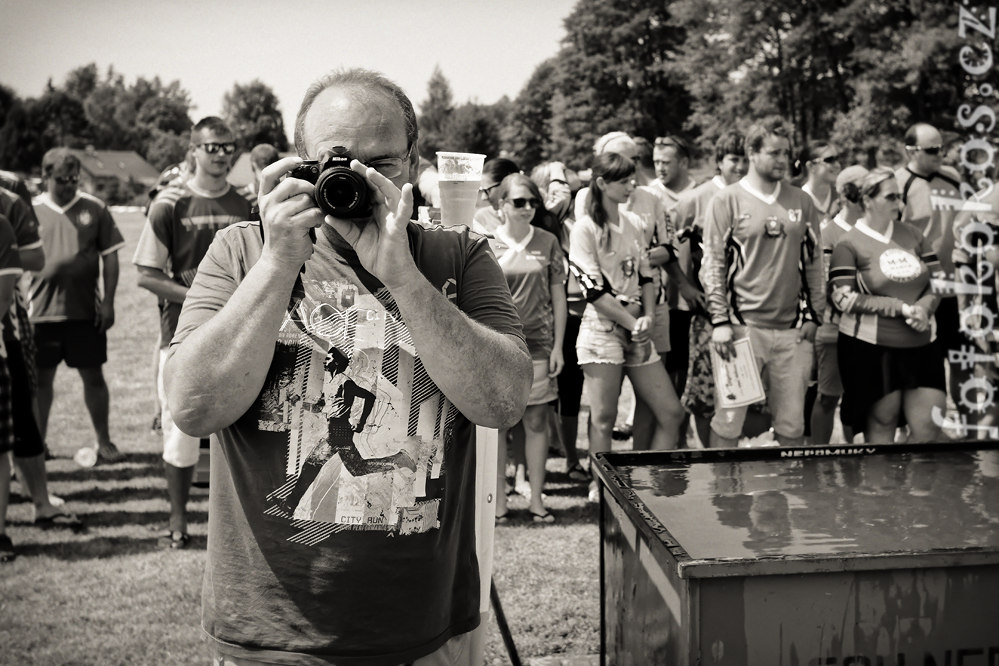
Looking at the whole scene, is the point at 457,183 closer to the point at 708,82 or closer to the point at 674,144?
the point at 674,144

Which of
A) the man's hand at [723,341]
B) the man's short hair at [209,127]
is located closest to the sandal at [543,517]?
the man's hand at [723,341]

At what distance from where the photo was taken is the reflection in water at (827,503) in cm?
207

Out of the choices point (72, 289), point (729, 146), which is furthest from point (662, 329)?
point (72, 289)

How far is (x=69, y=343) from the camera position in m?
6.52

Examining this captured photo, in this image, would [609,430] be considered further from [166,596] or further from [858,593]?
[858,593]

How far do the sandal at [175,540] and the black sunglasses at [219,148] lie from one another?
2042 mm

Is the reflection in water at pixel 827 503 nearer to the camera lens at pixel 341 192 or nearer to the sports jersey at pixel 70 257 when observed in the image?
the camera lens at pixel 341 192

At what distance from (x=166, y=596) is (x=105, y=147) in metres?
127

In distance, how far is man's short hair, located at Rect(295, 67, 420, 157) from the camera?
1.71 meters

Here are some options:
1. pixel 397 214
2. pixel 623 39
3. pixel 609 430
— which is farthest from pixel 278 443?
pixel 623 39

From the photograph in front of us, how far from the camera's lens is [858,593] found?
1.95 m

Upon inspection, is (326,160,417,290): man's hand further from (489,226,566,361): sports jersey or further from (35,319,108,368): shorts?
(35,319,108,368): shorts

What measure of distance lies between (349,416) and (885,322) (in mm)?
4351

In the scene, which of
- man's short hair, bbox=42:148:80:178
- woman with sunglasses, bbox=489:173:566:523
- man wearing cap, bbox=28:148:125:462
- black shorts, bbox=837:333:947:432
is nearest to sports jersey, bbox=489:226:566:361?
woman with sunglasses, bbox=489:173:566:523
